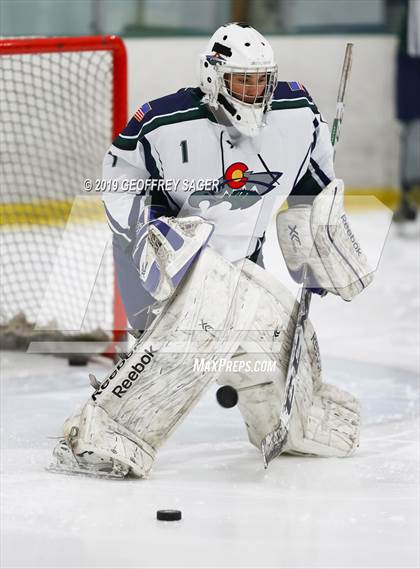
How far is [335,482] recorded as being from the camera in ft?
9.79

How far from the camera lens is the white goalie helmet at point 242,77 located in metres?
2.95

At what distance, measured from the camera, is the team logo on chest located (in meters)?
3.03

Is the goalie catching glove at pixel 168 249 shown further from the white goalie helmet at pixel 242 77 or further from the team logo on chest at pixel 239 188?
the white goalie helmet at pixel 242 77

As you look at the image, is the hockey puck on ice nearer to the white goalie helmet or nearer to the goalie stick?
the goalie stick

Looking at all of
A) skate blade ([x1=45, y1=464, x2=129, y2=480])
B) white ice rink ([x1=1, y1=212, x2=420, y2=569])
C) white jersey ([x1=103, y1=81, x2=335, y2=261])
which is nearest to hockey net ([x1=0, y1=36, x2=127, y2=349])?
white ice rink ([x1=1, y1=212, x2=420, y2=569])

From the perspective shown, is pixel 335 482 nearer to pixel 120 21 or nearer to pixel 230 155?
pixel 230 155

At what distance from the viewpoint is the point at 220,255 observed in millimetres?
2990

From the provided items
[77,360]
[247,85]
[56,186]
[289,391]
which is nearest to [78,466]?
[289,391]

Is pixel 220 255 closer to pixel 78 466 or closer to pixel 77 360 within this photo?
pixel 78 466

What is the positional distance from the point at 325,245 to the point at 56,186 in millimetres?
2494

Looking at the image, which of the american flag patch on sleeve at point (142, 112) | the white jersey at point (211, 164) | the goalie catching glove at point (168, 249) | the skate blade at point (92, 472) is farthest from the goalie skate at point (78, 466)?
the american flag patch on sleeve at point (142, 112)

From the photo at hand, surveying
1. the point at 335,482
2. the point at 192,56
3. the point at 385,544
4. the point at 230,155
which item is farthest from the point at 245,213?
the point at 192,56

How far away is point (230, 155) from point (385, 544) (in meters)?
0.91

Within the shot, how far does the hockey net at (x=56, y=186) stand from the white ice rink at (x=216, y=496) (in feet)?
1.34
